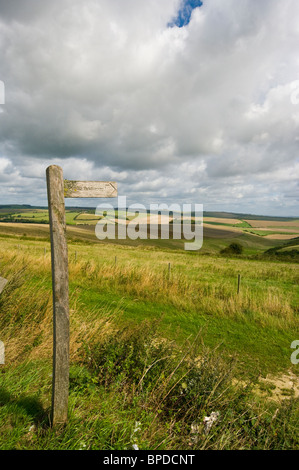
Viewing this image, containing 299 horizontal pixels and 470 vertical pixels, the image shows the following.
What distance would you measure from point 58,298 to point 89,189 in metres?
1.47

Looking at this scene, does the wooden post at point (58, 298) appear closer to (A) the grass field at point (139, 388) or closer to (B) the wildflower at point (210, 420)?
(A) the grass field at point (139, 388)

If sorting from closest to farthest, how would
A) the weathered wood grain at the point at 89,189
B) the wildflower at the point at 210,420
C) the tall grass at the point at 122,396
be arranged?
the tall grass at the point at 122,396 < the wildflower at the point at 210,420 < the weathered wood grain at the point at 89,189

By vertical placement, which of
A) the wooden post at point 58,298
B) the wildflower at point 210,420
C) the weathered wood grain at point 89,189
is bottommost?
the wildflower at point 210,420

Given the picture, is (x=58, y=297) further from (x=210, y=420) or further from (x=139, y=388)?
(x=210, y=420)

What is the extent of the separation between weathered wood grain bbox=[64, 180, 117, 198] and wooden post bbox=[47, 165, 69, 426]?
0.84 feet

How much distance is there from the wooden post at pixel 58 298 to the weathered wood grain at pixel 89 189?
→ 0.84 ft

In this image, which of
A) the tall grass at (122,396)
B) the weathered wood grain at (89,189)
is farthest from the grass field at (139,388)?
the weathered wood grain at (89,189)

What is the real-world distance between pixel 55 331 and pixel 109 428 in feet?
4.14

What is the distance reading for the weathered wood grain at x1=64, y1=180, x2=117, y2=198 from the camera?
3139 mm

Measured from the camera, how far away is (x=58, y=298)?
282cm

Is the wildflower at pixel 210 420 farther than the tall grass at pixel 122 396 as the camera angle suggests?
Yes

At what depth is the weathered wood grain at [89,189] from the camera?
3139mm

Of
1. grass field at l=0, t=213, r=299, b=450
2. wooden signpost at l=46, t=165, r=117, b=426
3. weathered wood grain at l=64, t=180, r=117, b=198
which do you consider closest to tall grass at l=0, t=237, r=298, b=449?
grass field at l=0, t=213, r=299, b=450
